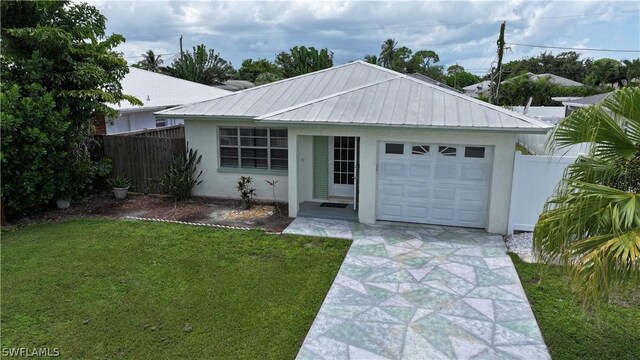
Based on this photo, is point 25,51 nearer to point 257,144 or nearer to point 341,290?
point 257,144

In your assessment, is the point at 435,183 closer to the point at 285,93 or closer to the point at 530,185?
the point at 530,185

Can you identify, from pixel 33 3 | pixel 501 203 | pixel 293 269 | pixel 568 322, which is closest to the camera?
pixel 568 322

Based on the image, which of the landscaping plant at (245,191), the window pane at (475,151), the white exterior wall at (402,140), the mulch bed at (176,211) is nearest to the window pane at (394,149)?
the white exterior wall at (402,140)

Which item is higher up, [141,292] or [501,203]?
[501,203]

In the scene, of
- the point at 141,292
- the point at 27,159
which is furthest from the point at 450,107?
the point at 27,159

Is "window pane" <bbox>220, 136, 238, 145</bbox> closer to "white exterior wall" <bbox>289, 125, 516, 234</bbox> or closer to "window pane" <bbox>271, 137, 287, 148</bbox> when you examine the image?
"window pane" <bbox>271, 137, 287, 148</bbox>
